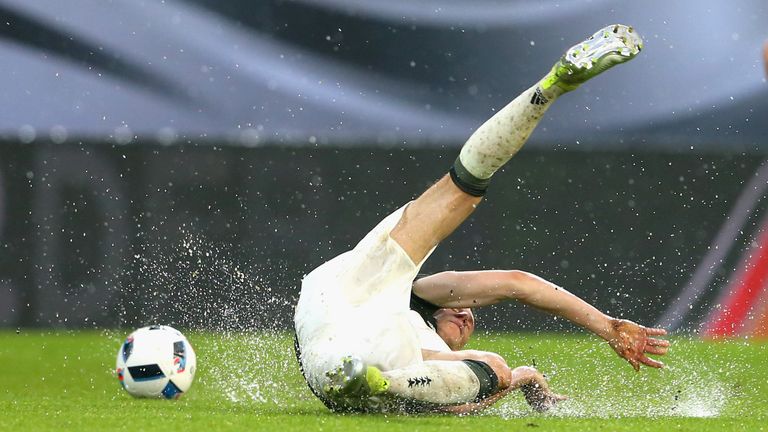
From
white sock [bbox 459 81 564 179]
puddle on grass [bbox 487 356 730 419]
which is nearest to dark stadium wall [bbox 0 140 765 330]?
puddle on grass [bbox 487 356 730 419]

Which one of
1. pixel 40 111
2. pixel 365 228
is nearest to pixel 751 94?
pixel 365 228

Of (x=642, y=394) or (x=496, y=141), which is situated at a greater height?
(x=496, y=141)

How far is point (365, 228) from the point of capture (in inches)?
445

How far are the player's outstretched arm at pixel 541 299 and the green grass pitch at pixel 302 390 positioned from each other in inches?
12.1

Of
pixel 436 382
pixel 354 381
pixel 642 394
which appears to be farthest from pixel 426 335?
pixel 642 394

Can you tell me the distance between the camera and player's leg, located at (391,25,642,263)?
17.0ft

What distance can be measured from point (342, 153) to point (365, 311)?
613 cm

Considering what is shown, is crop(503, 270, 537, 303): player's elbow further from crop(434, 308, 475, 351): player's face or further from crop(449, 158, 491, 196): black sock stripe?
crop(449, 158, 491, 196): black sock stripe

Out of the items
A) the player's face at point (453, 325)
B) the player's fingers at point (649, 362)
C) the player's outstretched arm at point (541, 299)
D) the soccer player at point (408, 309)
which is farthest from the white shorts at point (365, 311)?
the player's fingers at point (649, 362)

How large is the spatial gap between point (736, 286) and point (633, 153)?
1.40 m

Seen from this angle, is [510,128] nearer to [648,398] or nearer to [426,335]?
[426,335]

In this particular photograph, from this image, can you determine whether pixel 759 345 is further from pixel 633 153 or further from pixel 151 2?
pixel 151 2

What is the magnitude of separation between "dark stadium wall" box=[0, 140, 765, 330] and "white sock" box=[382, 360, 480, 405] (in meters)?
5.71

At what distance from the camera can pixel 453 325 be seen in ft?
20.9
